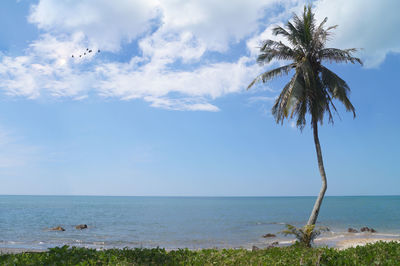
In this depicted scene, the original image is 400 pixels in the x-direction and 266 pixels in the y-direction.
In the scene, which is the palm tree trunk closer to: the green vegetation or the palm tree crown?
the palm tree crown

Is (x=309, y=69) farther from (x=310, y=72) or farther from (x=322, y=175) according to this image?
(x=322, y=175)

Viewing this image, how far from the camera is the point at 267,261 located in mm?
5750

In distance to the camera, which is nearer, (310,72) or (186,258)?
(186,258)

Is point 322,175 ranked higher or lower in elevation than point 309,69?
lower

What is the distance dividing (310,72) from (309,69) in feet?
0.51

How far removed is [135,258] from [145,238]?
24.5 meters

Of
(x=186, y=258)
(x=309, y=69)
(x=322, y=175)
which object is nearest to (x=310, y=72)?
(x=309, y=69)

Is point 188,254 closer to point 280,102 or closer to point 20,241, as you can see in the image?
point 280,102

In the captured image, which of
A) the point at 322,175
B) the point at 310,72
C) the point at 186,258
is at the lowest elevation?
the point at 186,258

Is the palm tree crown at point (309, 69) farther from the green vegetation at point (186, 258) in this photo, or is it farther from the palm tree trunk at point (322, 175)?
the green vegetation at point (186, 258)

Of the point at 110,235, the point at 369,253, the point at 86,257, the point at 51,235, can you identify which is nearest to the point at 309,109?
the point at 369,253

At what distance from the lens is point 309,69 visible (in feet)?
48.3

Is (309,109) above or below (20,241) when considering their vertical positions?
above

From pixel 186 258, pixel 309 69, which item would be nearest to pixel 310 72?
pixel 309 69
